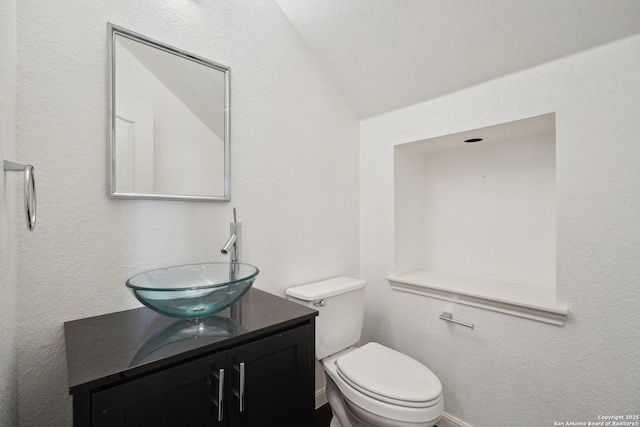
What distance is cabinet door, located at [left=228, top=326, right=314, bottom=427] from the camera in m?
0.90

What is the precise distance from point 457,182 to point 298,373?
5.26 feet

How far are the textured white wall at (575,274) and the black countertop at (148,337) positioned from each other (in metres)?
1.06

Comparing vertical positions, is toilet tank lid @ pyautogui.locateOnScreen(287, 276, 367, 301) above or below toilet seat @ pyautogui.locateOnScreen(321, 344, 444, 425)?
above

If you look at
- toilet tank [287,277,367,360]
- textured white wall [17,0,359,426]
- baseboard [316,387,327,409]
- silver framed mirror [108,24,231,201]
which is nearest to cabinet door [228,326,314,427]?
toilet tank [287,277,367,360]

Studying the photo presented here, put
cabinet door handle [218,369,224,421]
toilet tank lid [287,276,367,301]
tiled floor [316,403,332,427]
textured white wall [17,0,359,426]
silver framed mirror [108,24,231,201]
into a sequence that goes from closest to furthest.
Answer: cabinet door handle [218,369,224,421], textured white wall [17,0,359,426], silver framed mirror [108,24,231,201], toilet tank lid [287,276,367,301], tiled floor [316,403,332,427]

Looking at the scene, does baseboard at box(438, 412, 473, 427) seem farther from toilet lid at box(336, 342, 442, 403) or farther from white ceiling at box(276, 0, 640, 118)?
white ceiling at box(276, 0, 640, 118)

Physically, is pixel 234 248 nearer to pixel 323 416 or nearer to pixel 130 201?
pixel 130 201

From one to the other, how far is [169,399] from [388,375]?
939 millimetres

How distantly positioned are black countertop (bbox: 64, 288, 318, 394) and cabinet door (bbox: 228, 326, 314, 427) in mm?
48

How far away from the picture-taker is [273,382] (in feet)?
3.22

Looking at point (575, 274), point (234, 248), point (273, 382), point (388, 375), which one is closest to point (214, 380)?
point (273, 382)

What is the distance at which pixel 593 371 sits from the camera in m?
1.25

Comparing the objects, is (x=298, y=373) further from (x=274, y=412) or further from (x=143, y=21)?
(x=143, y=21)

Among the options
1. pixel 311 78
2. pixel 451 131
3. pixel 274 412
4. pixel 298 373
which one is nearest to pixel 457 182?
pixel 451 131
